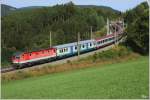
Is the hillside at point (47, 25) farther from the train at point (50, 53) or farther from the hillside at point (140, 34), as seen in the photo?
the hillside at point (140, 34)

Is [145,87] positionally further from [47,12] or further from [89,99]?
[47,12]

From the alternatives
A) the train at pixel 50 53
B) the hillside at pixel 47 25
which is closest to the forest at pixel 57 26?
the hillside at pixel 47 25

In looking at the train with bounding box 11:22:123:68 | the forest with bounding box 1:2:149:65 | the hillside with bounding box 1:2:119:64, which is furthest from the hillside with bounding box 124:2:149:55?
the hillside with bounding box 1:2:119:64

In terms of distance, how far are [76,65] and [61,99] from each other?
85.5 ft

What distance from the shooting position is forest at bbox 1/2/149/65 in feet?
162

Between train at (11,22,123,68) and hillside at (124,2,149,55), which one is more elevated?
hillside at (124,2,149,55)

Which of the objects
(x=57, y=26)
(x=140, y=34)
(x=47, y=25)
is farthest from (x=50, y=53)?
(x=47, y=25)

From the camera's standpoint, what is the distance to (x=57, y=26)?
100 m

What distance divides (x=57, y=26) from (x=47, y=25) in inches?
314

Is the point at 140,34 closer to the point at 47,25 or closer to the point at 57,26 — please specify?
the point at 57,26

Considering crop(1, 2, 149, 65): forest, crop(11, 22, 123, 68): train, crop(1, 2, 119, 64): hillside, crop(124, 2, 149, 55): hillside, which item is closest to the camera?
crop(11, 22, 123, 68): train

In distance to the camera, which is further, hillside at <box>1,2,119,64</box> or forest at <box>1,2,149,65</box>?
hillside at <box>1,2,119,64</box>

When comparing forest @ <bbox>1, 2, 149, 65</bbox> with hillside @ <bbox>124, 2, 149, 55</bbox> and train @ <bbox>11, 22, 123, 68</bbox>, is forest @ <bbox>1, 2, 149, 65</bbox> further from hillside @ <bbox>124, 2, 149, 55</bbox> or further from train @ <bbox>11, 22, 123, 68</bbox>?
train @ <bbox>11, 22, 123, 68</bbox>

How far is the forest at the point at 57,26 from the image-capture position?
49.3 m
